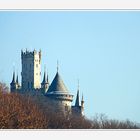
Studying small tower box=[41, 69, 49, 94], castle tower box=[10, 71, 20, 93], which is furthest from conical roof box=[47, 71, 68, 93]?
castle tower box=[10, 71, 20, 93]

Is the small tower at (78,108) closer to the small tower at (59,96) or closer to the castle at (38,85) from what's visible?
the castle at (38,85)

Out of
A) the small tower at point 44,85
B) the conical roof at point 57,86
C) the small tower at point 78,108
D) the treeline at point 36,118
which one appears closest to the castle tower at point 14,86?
the treeline at point 36,118

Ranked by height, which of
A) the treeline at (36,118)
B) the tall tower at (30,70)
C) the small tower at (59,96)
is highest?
the tall tower at (30,70)

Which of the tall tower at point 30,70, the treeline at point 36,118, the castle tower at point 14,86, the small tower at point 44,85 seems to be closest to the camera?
the treeline at point 36,118

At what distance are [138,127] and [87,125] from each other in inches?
59.6

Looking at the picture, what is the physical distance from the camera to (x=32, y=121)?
1822 cm

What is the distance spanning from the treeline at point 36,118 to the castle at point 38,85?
0.21 m

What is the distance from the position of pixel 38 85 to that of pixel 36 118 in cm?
217

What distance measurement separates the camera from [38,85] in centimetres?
2050

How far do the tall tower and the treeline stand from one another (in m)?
0.29

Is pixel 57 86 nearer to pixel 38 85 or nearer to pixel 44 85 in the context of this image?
pixel 44 85

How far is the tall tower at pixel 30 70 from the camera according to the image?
1809cm

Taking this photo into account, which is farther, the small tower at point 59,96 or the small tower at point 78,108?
the small tower at point 59,96
